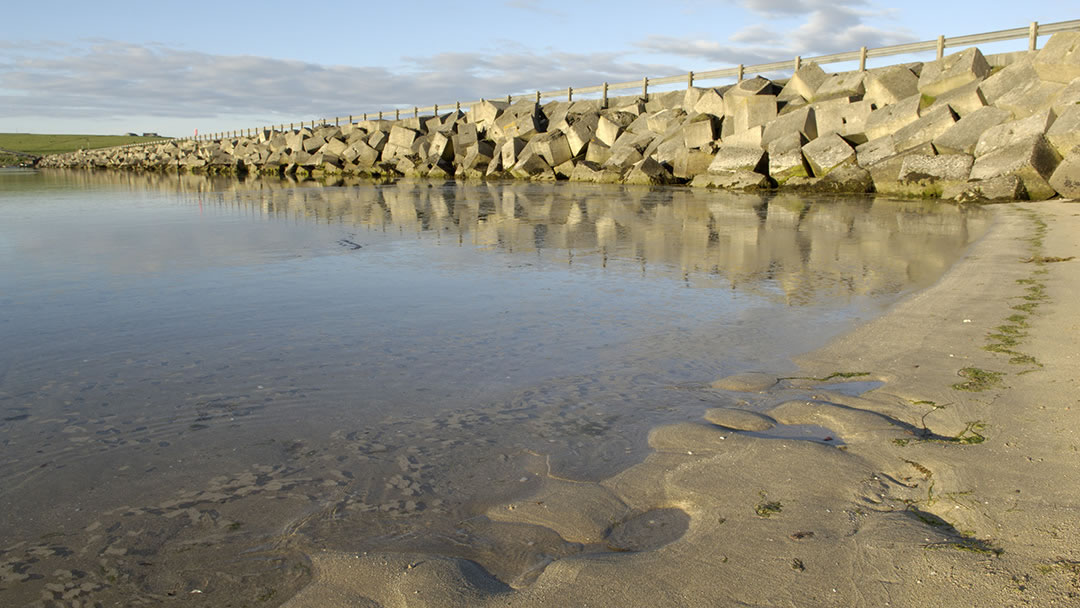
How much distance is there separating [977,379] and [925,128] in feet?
51.7

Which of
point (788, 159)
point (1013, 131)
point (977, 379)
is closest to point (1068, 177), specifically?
point (1013, 131)

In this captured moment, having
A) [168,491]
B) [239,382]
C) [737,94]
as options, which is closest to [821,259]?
[239,382]

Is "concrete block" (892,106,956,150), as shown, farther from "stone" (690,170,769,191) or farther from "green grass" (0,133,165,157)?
"green grass" (0,133,165,157)

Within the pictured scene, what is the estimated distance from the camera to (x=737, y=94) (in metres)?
24.4

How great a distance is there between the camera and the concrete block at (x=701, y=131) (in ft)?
80.7

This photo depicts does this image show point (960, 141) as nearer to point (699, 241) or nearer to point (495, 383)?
point (699, 241)

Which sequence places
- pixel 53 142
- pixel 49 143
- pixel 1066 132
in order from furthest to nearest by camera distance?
pixel 53 142 → pixel 49 143 → pixel 1066 132

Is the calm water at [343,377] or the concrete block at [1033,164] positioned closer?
the calm water at [343,377]

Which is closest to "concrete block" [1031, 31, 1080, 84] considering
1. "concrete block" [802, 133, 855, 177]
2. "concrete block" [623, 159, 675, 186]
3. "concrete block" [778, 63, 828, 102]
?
"concrete block" [802, 133, 855, 177]

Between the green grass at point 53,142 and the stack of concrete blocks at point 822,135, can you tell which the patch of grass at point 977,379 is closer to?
the stack of concrete blocks at point 822,135

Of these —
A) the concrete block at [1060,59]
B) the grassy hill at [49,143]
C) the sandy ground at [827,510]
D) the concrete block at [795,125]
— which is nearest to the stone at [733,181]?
the concrete block at [795,125]

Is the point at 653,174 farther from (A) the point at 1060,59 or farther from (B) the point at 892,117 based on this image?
(A) the point at 1060,59

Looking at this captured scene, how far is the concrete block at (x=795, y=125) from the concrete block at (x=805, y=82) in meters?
2.05

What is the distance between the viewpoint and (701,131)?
24.8 metres
